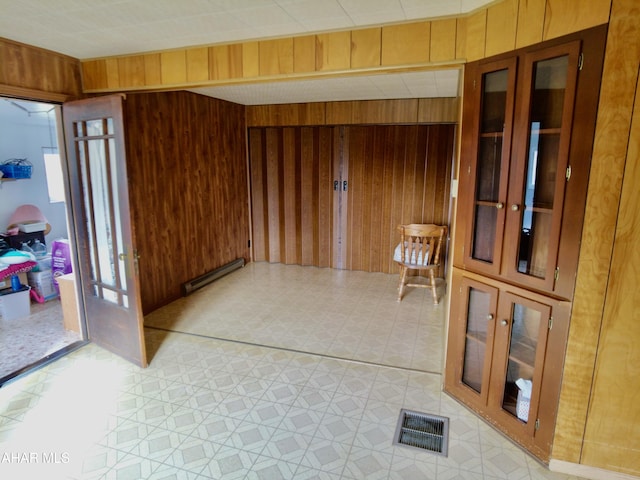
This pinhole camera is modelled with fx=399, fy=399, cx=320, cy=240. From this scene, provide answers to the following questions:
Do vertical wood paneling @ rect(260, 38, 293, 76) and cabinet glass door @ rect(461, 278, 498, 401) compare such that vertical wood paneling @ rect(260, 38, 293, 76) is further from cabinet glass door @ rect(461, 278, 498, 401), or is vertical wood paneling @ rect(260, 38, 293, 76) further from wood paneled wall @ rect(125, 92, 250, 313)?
cabinet glass door @ rect(461, 278, 498, 401)

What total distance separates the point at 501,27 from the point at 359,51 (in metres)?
0.78

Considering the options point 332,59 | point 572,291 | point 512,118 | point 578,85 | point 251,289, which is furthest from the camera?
point 251,289

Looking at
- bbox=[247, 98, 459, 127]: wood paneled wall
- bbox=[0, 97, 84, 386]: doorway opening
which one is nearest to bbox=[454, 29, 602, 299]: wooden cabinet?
bbox=[247, 98, 459, 127]: wood paneled wall

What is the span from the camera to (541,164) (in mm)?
1927

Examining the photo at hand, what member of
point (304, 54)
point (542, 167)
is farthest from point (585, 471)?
point (304, 54)

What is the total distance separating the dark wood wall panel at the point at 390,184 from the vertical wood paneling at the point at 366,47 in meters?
2.63

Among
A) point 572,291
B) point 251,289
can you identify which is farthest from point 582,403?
point 251,289

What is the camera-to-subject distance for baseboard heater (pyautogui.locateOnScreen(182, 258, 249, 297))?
4.41m

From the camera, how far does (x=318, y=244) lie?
5.56 m

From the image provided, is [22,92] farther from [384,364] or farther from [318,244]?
[318,244]

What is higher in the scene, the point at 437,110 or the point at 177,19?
the point at 177,19

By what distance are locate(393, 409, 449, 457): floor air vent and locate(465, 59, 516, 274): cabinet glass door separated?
0.95 metres

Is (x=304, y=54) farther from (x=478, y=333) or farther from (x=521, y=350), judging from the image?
(x=521, y=350)

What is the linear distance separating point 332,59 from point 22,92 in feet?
6.75
